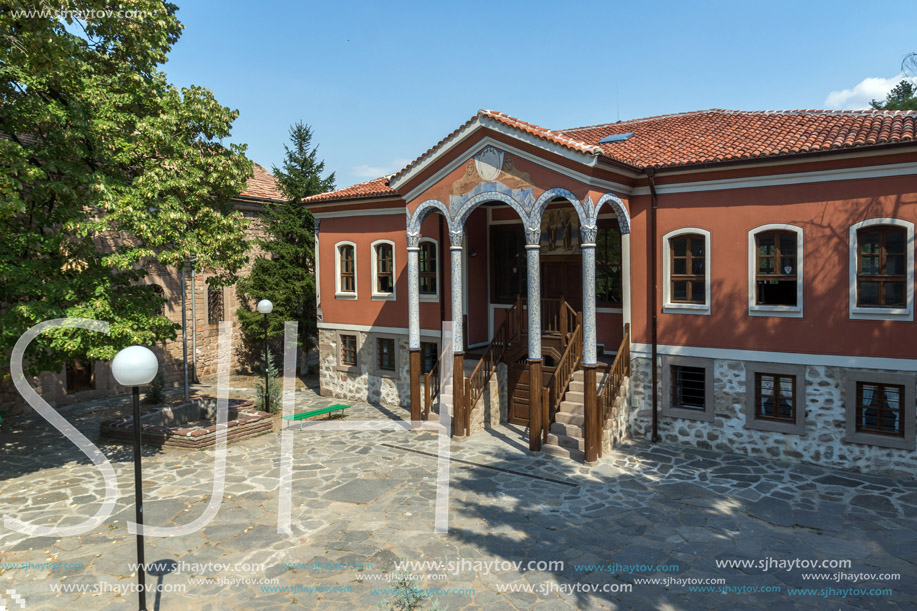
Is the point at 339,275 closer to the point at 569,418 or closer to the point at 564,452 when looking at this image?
the point at 569,418

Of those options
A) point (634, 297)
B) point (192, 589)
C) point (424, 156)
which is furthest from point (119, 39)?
point (634, 297)

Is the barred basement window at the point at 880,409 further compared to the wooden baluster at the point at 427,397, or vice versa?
the wooden baluster at the point at 427,397

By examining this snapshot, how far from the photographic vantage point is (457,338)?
1348 cm

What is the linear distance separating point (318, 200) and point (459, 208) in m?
6.32

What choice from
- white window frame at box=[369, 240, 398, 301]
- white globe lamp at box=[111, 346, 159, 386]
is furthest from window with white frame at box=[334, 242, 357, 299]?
white globe lamp at box=[111, 346, 159, 386]

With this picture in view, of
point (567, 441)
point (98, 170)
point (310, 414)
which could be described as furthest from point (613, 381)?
point (98, 170)

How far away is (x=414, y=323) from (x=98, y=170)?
7246mm

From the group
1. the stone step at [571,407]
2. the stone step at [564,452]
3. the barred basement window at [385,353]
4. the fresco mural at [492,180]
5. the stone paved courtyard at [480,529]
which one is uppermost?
the fresco mural at [492,180]

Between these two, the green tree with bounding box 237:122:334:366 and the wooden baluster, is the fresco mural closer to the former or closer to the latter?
the wooden baluster

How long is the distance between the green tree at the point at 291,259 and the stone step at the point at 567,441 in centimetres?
1139

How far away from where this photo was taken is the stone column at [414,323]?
47.3ft

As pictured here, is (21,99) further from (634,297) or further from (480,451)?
(634,297)

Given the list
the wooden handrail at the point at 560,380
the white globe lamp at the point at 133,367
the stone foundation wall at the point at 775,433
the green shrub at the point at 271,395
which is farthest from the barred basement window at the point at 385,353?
the white globe lamp at the point at 133,367

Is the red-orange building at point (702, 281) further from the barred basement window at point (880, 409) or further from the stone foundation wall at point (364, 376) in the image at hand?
the stone foundation wall at point (364, 376)
